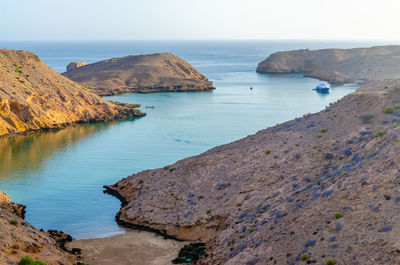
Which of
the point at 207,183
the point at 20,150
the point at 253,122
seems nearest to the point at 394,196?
A: the point at 207,183

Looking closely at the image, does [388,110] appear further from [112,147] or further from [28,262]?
[112,147]

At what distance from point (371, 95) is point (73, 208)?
26.3 m

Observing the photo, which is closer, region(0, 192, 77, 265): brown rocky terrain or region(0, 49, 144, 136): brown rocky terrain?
region(0, 192, 77, 265): brown rocky terrain

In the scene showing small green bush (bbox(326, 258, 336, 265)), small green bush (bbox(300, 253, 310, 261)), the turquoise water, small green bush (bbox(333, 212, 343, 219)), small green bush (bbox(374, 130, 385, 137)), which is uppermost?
small green bush (bbox(374, 130, 385, 137))

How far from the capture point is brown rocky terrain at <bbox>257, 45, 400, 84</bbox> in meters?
150

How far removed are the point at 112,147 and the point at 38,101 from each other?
20940 mm

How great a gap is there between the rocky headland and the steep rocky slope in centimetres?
7

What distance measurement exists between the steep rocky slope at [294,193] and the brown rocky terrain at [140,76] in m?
90.1

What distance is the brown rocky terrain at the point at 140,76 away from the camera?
5394 inches

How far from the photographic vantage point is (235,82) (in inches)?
6073

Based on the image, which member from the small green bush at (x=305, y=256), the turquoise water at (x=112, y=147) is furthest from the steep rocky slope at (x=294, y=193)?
the turquoise water at (x=112, y=147)

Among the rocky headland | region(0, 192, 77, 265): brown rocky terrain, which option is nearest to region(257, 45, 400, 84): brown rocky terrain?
the rocky headland

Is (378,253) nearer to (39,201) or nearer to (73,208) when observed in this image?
(73,208)

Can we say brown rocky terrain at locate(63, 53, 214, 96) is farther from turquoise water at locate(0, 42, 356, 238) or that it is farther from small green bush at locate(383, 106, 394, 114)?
small green bush at locate(383, 106, 394, 114)
